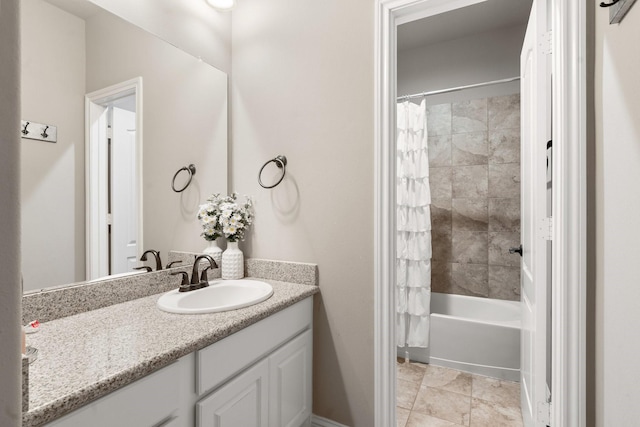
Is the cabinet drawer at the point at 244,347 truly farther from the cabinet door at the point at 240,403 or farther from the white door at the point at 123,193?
the white door at the point at 123,193

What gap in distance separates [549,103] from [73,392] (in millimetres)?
1818

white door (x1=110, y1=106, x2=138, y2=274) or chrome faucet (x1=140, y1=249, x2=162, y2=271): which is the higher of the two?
white door (x1=110, y1=106, x2=138, y2=274)

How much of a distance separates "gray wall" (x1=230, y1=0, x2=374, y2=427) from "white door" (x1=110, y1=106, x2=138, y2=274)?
24.0 inches

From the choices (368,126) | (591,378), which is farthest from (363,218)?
(591,378)

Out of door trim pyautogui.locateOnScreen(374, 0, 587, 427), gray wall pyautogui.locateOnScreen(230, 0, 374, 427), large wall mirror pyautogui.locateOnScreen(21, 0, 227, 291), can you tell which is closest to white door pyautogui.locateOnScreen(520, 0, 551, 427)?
door trim pyautogui.locateOnScreen(374, 0, 587, 427)

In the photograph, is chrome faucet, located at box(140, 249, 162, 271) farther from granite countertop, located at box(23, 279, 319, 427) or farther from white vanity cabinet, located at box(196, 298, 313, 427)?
white vanity cabinet, located at box(196, 298, 313, 427)

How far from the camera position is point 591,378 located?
1.15m

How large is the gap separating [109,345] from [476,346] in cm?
230

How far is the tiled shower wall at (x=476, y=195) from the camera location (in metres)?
2.84

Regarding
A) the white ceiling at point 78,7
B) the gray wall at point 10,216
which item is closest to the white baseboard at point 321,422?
the gray wall at point 10,216

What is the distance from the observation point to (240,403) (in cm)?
120

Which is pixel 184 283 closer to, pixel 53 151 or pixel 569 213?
pixel 53 151

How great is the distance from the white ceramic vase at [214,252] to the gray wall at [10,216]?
1.55 meters

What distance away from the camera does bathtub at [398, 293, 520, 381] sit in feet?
7.48
